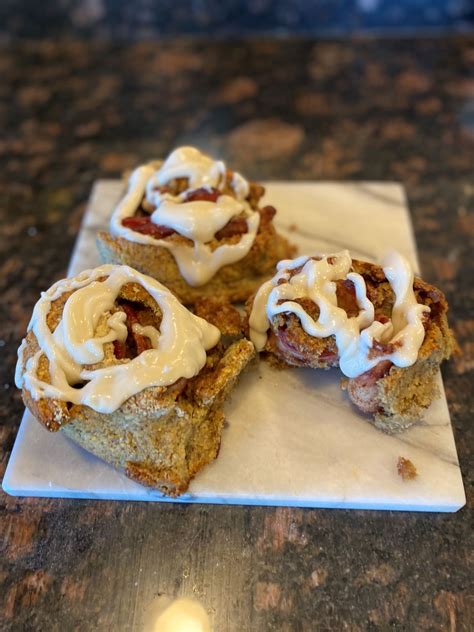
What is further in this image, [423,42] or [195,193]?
[423,42]

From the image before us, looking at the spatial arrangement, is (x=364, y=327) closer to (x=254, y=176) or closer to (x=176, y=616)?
(x=176, y=616)

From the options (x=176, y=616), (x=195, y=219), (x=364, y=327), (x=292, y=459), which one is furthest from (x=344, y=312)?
(x=176, y=616)

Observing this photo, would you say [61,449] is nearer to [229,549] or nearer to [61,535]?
[61,535]

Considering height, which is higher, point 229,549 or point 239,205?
point 239,205

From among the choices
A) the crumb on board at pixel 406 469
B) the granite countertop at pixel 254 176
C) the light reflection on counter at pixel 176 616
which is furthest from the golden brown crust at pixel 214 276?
the light reflection on counter at pixel 176 616

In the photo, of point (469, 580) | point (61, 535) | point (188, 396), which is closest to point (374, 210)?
point (188, 396)

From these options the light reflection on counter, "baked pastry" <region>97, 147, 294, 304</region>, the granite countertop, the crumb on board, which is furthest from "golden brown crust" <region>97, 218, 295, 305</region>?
the light reflection on counter

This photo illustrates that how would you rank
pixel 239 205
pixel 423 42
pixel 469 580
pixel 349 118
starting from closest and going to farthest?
pixel 469 580
pixel 239 205
pixel 349 118
pixel 423 42
